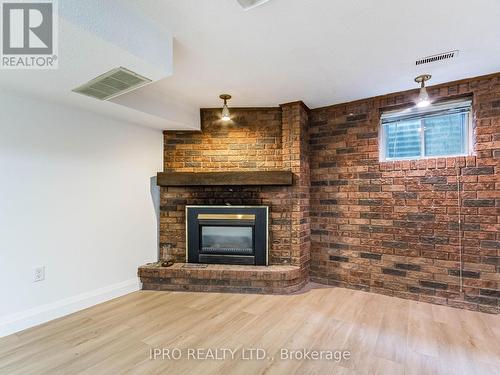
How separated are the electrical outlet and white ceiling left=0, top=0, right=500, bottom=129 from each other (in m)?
1.56

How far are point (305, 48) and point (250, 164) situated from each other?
1657 mm

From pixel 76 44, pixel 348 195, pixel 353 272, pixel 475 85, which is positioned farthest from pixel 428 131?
pixel 76 44

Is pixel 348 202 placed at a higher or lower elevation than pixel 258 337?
higher

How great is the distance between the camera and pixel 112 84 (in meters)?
2.00

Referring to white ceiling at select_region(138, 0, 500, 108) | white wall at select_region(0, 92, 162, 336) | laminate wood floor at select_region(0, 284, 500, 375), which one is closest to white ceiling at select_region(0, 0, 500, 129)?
white ceiling at select_region(138, 0, 500, 108)

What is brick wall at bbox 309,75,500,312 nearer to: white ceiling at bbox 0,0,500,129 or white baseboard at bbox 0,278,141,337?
white ceiling at bbox 0,0,500,129

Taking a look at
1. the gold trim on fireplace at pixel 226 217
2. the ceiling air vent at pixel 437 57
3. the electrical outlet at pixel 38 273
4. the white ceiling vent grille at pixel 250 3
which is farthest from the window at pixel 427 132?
the electrical outlet at pixel 38 273

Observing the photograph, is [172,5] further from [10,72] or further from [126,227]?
[126,227]

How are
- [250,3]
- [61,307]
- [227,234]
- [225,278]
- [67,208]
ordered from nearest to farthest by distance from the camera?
[250,3]
[61,307]
[67,208]
[225,278]
[227,234]

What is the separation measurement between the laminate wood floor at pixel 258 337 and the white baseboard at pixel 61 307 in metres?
0.08

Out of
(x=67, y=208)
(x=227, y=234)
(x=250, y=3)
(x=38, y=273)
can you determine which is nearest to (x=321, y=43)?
(x=250, y=3)

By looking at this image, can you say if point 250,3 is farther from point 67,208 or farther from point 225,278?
point 225,278

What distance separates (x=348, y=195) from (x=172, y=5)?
8.68 feet

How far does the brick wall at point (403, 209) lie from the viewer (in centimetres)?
251
